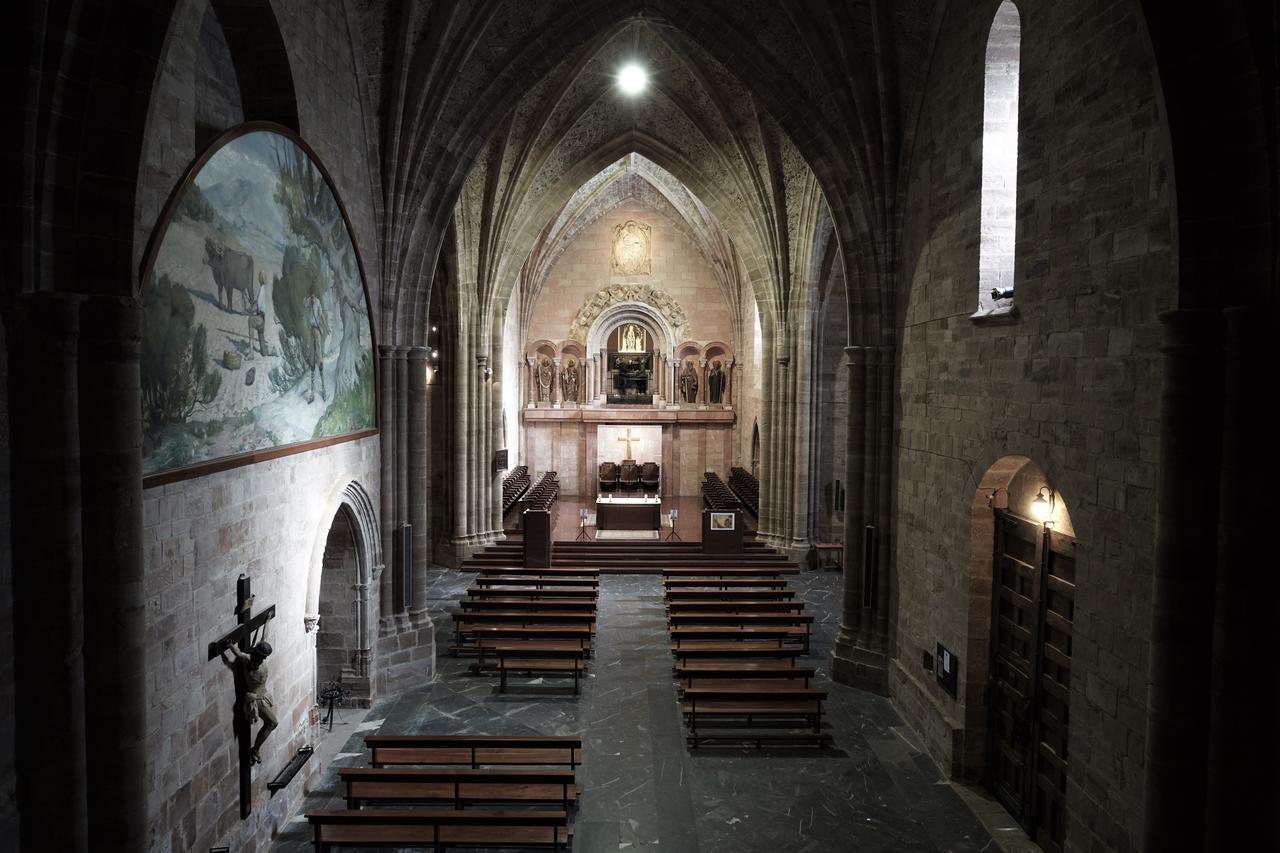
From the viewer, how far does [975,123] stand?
9391mm

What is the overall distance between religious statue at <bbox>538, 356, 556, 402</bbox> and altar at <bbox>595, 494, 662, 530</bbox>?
1034cm

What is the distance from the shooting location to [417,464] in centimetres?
1307

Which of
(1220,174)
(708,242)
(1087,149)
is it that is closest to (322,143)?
(1087,149)

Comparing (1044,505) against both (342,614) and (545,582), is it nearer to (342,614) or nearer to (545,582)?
(342,614)

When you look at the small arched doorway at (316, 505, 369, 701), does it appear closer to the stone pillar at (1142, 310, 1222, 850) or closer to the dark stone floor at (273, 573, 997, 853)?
the dark stone floor at (273, 573, 997, 853)

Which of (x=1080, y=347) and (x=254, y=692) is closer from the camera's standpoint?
(x=1080, y=347)

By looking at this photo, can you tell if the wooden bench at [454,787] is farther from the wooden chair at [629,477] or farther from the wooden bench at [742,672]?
the wooden chair at [629,477]

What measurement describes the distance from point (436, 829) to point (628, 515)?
15245mm

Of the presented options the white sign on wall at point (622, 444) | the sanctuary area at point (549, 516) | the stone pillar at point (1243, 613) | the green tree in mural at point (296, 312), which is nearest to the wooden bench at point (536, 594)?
the sanctuary area at point (549, 516)

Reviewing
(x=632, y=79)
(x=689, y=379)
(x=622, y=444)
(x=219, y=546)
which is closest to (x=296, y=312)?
(x=219, y=546)

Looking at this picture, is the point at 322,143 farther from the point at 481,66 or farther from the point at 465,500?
the point at 465,500

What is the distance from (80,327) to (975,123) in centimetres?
924

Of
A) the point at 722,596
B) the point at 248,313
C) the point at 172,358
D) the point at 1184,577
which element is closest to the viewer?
the point at 1184,577

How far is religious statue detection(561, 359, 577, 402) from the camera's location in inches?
1252
